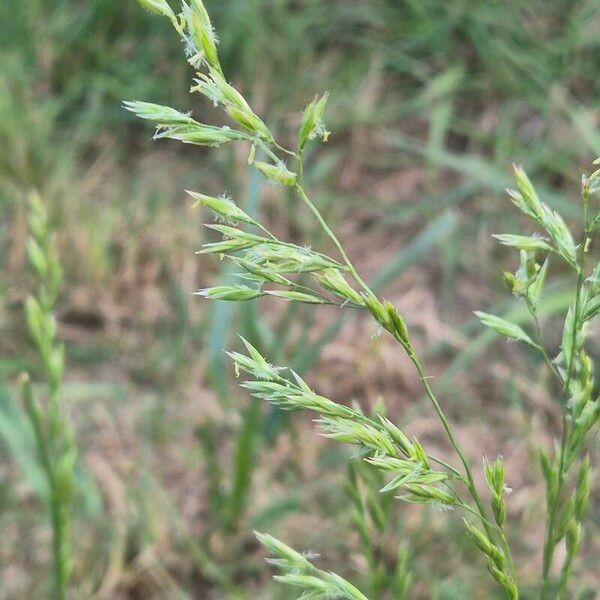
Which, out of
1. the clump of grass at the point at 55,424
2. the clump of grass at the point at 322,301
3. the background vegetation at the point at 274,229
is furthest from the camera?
the background vegetation at the point at 274,229

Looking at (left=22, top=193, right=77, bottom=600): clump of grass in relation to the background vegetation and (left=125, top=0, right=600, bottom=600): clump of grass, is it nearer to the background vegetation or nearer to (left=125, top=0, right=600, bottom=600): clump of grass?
(left=125, top=0, right=600, bottom=600): clump of grass

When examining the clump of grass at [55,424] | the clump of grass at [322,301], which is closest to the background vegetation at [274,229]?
the clump of grass at [55,424]

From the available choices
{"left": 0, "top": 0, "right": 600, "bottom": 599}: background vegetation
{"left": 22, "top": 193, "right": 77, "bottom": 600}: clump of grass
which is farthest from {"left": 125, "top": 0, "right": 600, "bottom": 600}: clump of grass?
{"left": 0, "top": 0, "right": 600, "bottom": 599}: background vegetation

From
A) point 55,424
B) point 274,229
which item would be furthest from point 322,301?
point 274,229

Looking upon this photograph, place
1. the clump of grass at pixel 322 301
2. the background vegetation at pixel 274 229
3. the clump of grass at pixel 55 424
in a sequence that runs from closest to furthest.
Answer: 1. the clump of grass at pixel 322 301
2. the clump of grass at pixel 55 424
3. the background vegetation at pixel 274 229

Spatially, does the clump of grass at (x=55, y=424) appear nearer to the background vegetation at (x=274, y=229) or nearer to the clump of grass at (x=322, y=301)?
the clump of grass at (x=322, y=301)

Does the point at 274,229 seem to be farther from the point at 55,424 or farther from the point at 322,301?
the point at 322,301

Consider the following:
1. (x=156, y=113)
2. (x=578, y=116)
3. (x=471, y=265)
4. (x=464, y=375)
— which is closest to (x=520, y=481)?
(x=464, y=375)

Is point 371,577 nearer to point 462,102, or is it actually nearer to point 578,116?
point 578,116

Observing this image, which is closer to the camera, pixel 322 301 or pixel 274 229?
pixel 322 301
